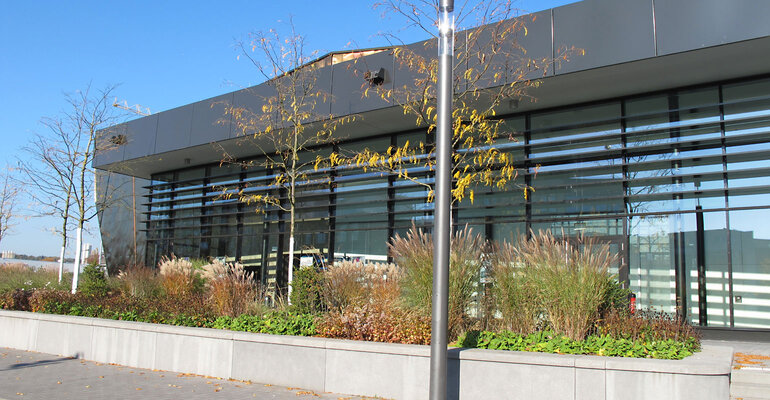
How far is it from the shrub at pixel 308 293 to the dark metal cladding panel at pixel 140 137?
38.7 ft

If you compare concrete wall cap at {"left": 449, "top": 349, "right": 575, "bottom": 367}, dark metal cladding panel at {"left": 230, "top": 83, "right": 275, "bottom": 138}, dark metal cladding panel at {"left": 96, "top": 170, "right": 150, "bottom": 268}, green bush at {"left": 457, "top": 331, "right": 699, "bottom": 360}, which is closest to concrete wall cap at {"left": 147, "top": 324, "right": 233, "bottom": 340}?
green bush at {"left": 457, "top": 331, "right": 699, "bottom": 360}

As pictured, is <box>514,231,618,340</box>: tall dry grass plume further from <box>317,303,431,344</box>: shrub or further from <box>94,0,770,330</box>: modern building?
<box>94,0,770,330</box>: modern building

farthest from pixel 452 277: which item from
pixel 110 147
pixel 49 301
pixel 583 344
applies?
pixel 110 147

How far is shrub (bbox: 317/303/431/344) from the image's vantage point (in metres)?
7.75

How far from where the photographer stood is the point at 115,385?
27.2ft

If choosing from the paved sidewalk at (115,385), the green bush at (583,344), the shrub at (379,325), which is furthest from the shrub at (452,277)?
the paved sidewalk at (115,385)

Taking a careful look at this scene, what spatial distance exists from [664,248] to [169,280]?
36.1ft

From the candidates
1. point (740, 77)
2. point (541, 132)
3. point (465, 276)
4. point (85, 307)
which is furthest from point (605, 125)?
point (85, 307)

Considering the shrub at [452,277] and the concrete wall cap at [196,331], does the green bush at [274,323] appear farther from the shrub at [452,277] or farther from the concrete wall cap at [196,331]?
the shrub at [452,277]

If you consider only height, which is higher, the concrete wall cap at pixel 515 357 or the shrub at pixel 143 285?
the shrub at pixel 143 285

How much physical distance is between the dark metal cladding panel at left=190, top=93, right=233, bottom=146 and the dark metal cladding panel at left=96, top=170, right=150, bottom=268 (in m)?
7.00

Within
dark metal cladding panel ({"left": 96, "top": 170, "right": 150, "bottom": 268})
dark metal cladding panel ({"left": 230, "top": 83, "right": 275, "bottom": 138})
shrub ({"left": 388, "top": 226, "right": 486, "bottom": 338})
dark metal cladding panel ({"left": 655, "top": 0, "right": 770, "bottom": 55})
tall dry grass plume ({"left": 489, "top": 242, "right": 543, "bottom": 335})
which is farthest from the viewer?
dark metal cladding panel ({"left": 96, "top": 170, "right": 150, "bottom": 268})

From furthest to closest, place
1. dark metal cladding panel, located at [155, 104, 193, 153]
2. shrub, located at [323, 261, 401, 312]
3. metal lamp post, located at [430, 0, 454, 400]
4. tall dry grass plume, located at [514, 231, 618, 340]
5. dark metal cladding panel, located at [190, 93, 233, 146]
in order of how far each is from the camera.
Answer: dark metal cladding panel, located at [155, 104, 193, 153], dark metal cladding panel, located at [190, 93, 233, 146], shrub, located at [323, 261, 401, 312], tall dry grass plume, located at [514, 231, 618, 340], metal lamp post, located at [430, 0, 454, 400]

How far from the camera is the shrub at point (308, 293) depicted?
9922 mm
